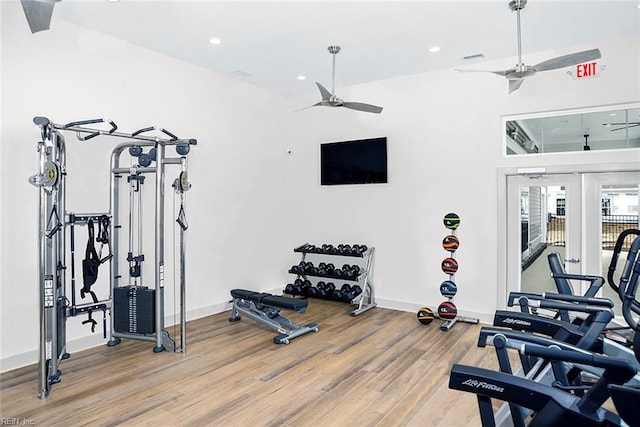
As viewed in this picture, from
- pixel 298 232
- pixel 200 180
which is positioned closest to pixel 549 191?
pixel 298 232

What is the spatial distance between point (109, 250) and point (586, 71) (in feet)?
18.3

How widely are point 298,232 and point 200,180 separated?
2.07 meters

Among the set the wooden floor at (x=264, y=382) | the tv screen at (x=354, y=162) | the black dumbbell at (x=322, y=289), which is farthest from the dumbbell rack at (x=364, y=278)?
the tv screen at (x=354, y=162)

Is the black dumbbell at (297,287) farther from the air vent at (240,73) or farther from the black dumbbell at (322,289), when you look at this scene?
Result: the air vent at (240,73)

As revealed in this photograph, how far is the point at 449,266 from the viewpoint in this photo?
4984mm

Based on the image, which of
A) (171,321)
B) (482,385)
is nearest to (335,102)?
(171,321)

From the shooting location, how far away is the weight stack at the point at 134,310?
401 cm

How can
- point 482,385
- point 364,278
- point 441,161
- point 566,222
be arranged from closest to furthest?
point 482,385, point 566,222, point 441,161, point 364,278

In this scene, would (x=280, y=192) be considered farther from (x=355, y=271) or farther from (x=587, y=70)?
(x=587, y=70)

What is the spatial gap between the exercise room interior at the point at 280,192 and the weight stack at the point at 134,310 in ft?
0.09

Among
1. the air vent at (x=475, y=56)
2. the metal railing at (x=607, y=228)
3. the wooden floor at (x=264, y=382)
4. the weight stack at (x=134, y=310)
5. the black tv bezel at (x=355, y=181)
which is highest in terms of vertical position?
the air vent at (x=475, y=56)

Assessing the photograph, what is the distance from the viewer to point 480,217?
16.7 ft

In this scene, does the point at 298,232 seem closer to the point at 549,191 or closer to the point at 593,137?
the point at 549,191

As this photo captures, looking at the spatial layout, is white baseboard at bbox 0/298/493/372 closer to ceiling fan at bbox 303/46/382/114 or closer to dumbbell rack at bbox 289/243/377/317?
dumbbell rack at bbox 289/243/377/317
